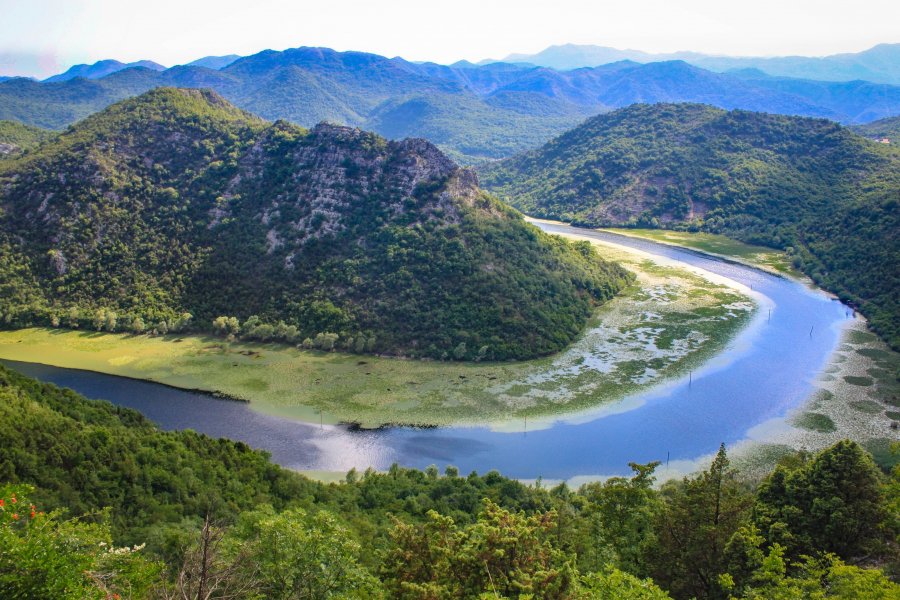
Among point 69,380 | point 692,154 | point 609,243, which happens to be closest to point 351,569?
point 69,380

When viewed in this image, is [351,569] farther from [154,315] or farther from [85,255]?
[85,255]

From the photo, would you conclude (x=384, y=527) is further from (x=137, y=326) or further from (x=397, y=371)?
(x=137, y=326)

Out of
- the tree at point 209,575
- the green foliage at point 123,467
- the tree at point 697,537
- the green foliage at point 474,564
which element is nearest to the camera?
the tree at point 209,575

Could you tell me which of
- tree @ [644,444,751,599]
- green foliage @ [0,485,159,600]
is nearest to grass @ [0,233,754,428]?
tree @ [644,444,751,599]

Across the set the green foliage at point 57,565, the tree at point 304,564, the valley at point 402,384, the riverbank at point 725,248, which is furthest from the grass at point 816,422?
the green foliage at point 57,565

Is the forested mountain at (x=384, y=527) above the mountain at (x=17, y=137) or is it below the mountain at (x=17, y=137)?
below

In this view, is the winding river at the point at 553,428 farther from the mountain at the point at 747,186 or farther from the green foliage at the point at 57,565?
the green foliage at the point at 57,565

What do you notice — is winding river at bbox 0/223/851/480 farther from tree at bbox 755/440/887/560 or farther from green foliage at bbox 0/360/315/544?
tree at bbox 755/440/887/560
